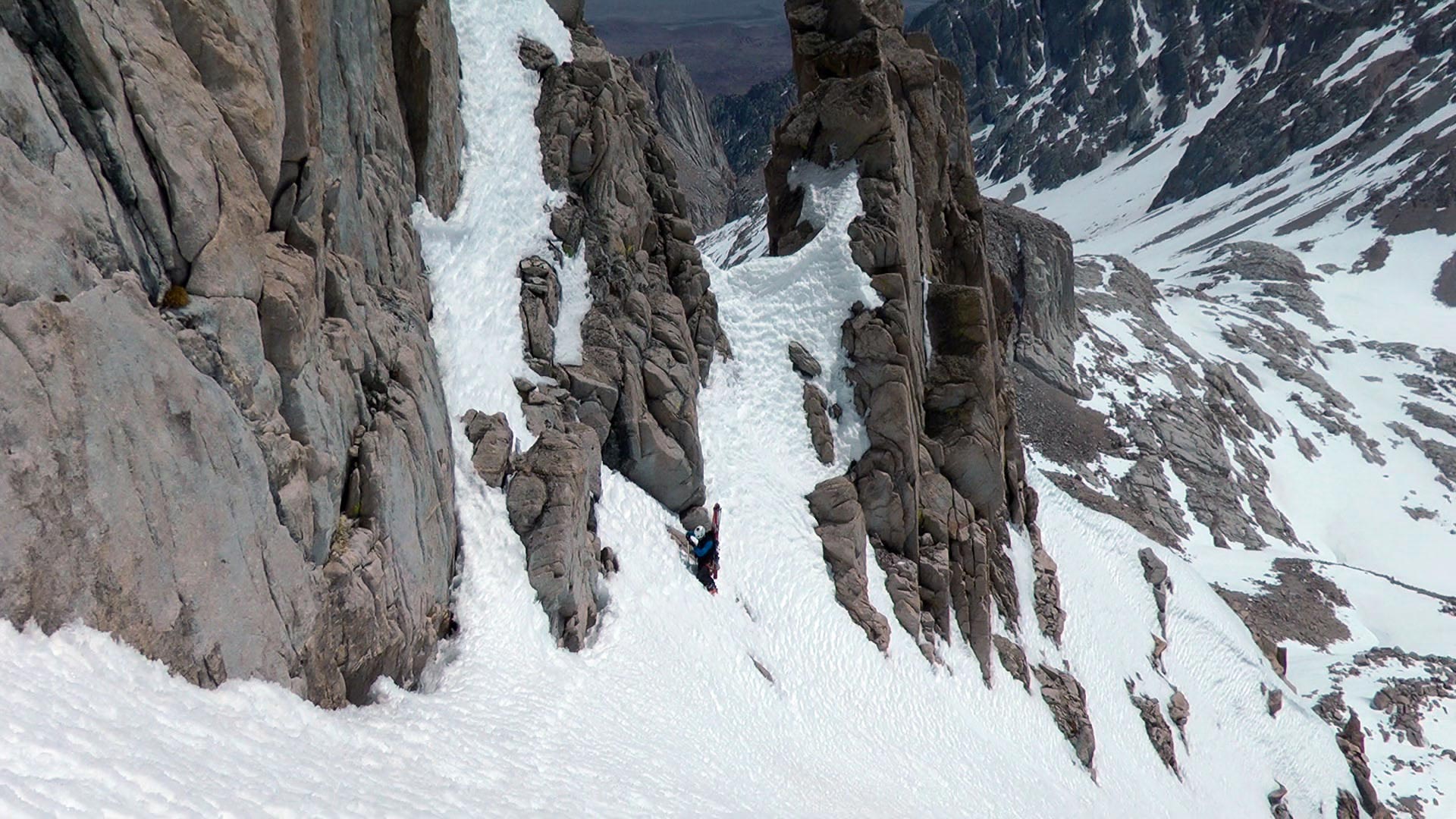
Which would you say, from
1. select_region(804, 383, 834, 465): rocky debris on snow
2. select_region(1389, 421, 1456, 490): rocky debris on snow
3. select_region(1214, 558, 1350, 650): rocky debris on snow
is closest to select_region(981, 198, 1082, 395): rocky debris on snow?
select_region(1214, 558, 1350, 650): rocky debris on snow

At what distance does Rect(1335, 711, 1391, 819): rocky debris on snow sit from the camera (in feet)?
106

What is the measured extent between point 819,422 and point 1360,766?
90.4 ft

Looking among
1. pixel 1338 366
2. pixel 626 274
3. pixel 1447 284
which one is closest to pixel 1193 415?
pixel 1338 366

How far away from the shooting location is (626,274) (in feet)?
65.0

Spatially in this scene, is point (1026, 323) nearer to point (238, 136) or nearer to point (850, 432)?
point (850, 432)

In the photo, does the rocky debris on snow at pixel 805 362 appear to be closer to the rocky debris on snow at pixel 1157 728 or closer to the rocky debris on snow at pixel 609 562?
the rocky debris on snow at pixel 609 562

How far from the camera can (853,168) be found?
91.6ft

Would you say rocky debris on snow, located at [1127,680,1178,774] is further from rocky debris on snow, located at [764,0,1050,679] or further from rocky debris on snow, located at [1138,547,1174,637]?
rocky debris on snow, located at [764,0,1050,679]

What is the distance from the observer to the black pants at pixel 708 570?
1720 centimetres

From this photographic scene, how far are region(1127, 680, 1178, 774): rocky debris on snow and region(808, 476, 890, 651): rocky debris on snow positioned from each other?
1256cm

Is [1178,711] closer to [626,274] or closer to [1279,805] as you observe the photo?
[1279,805]

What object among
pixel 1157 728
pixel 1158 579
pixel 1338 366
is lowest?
pixel 1157 728

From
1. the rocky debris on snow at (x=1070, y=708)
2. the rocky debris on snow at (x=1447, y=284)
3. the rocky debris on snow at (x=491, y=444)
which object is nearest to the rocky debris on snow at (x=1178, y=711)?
the rocky debris on snow at (x=1070, y=708)

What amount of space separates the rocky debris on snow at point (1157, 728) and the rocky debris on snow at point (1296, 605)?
19.6 metres
